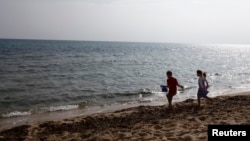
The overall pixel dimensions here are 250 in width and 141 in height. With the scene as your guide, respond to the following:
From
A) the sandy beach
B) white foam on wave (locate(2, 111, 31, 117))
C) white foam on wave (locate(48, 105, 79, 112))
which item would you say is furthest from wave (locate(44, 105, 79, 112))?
the sandy beach

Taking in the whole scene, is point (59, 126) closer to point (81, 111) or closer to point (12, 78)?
point (81, 111)

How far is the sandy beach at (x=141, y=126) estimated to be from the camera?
336 inches

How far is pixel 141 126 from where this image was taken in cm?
957

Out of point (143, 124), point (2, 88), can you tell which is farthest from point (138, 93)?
point (143, 124)

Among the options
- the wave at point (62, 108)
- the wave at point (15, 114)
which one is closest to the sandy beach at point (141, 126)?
the wave at point (15, 114)

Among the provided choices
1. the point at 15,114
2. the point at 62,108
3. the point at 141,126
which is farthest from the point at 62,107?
the point at 141,126

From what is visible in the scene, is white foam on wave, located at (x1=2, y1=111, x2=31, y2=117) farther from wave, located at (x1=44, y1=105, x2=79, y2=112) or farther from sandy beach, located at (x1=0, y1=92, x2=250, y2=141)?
sandy beach, located at (x1=0, y1=92, x2=250, y2=141)

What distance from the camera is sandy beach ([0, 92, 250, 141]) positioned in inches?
336

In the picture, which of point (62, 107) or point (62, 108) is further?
point (62, 107)

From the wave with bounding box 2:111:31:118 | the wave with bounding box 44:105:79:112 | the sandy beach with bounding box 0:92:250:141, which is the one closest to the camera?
the sandy beach with bounding box 0:92:250:141

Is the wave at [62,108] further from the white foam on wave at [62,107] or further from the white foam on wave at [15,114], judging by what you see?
the white foam on wave at [15,114]

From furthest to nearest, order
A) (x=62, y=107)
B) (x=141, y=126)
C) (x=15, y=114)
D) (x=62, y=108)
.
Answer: (x=62, y=107) < (x=62, y=108) < (x=15, y=114) < (x=141, y=126)

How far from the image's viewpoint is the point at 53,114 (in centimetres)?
1434

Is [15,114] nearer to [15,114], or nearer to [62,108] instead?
[15,114]
